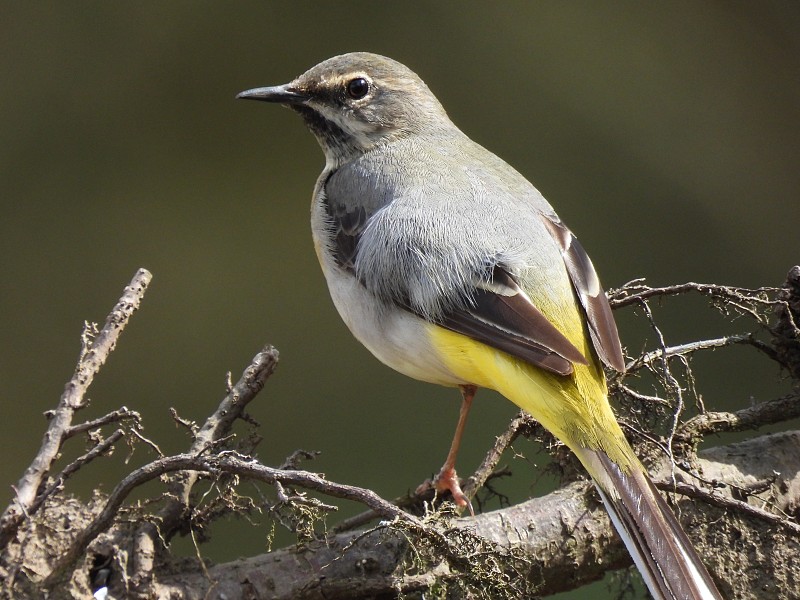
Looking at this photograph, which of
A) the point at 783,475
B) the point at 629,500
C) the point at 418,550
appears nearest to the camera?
the point at 418,550

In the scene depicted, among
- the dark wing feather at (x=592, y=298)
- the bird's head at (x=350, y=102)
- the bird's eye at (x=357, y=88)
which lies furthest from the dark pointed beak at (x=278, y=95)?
the dark wing feather at (x=592, y=298)

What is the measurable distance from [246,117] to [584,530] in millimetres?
3049

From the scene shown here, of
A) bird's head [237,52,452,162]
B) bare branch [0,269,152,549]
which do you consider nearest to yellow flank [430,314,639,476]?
bare branch [0,269,152,549]

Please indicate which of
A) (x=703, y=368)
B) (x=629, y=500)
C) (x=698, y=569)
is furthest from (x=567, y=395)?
(x=703, y=368)

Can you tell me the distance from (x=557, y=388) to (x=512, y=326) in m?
0.18

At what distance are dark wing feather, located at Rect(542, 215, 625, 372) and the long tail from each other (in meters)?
0.31

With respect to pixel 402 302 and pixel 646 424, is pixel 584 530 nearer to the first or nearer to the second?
pixel 646 424

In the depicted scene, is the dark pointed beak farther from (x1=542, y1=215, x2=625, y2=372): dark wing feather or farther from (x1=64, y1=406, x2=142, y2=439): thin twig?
(x1=64, y1=406, x2=142, y2=439): thin twig

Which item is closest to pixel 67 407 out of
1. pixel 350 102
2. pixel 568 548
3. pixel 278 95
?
pixel 568 548

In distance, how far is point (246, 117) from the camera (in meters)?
4.76

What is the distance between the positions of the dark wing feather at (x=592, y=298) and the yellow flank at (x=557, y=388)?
38 millimetres

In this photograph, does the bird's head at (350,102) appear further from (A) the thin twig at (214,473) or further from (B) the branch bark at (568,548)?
(A) the thin twig at (214,473)

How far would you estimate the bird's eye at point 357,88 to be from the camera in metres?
→ 3.27

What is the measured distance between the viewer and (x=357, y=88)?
329cm
